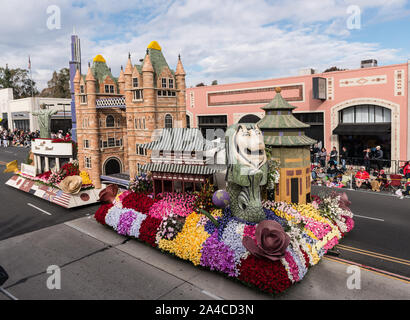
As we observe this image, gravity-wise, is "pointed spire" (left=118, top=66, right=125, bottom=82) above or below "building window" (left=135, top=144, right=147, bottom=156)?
above

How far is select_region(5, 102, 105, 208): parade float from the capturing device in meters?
20.5

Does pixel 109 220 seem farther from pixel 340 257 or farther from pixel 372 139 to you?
pixel 372 139

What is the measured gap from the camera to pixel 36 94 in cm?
10406

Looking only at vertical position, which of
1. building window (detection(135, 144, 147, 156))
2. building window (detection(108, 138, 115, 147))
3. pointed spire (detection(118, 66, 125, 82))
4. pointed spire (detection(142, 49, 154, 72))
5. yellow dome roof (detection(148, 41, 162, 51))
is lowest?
building window (detection(135, 144, 147, 156))

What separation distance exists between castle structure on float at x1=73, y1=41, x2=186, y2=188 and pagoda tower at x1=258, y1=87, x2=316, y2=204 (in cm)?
810

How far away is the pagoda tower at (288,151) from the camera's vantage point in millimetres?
13961

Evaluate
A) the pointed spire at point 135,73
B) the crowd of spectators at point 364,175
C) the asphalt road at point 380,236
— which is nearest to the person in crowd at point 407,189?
the crowd of spectators at point 364,175

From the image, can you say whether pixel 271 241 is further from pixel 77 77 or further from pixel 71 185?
pixel 77 77

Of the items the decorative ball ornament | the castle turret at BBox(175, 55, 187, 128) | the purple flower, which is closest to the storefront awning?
the castle turret at BBox(175, 55, 187, 128)

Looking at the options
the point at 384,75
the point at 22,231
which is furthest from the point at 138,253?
the point at 384,75

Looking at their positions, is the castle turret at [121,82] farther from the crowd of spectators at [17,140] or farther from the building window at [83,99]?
the crowd of spectators at [17,140]

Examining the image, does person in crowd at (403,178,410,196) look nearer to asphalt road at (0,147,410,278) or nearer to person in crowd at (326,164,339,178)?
asphalt road at (0,147,410,278)

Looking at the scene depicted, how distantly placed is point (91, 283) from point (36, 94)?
A: 358ft

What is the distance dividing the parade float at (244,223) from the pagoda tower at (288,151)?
1.07 feet
